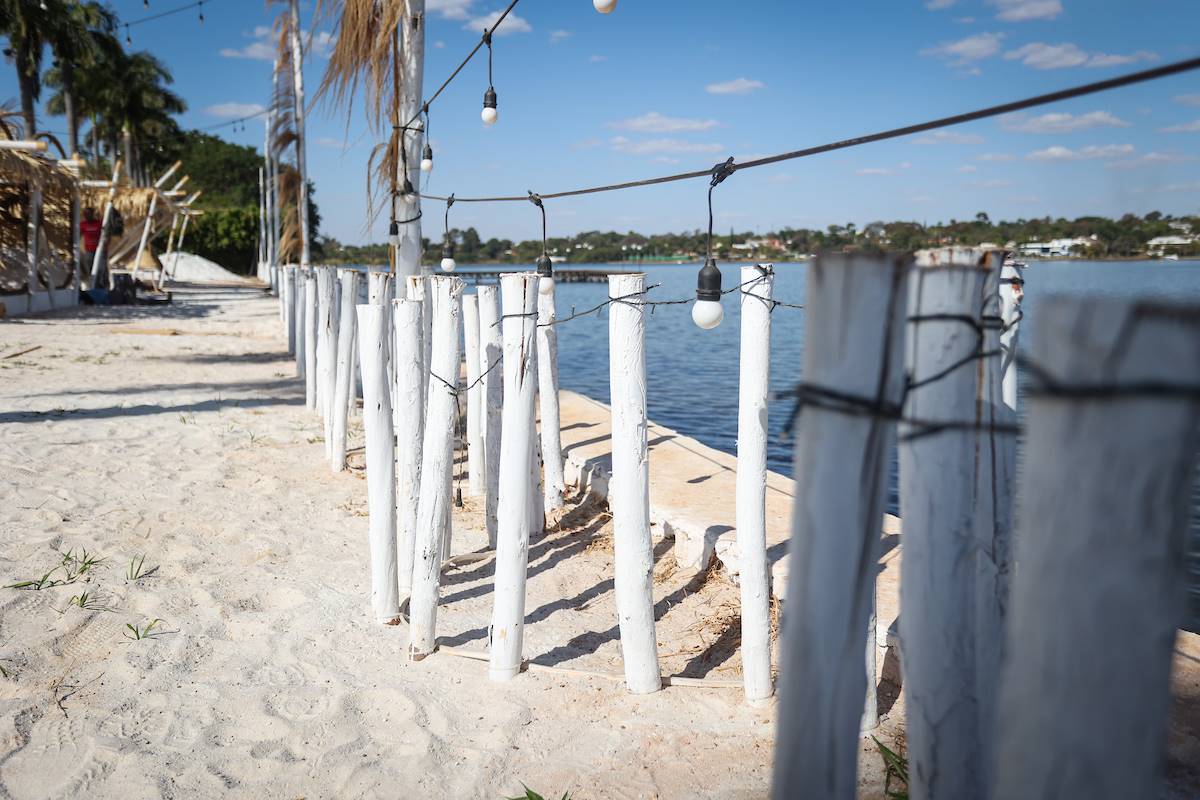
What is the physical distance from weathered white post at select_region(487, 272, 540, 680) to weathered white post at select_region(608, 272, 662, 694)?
42 cm

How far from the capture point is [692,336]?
97.0 ft

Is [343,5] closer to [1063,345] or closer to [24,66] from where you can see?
[1063,345]

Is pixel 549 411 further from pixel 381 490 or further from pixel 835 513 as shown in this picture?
pixel 835 513

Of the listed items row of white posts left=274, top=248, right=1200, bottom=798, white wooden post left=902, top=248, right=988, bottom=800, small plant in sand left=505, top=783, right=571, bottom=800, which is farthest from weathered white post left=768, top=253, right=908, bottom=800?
small plant in sand left=505, top=783, right=571, bottom=800

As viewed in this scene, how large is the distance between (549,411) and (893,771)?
152 inches

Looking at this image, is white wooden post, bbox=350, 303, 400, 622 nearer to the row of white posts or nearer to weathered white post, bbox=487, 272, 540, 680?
weathered white post, bbox=487, 272, 540, 680

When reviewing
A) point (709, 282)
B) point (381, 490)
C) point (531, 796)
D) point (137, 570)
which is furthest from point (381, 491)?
point (709, 282)

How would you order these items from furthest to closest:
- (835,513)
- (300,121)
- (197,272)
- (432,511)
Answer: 1. (197,272)
2. (300,121)
3. (432,511)
4. (835,513)

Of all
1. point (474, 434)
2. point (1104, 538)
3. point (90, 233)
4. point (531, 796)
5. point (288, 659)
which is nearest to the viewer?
point (1104, 538)

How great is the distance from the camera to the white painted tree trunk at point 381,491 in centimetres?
434

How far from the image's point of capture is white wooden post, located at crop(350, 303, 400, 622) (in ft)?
14.2

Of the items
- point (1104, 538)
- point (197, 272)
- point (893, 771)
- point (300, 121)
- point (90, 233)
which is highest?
point (300, 121)

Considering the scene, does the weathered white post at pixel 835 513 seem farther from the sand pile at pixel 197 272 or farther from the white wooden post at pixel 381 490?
the sand pile at pixel 197 272

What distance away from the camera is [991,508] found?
1.93m
